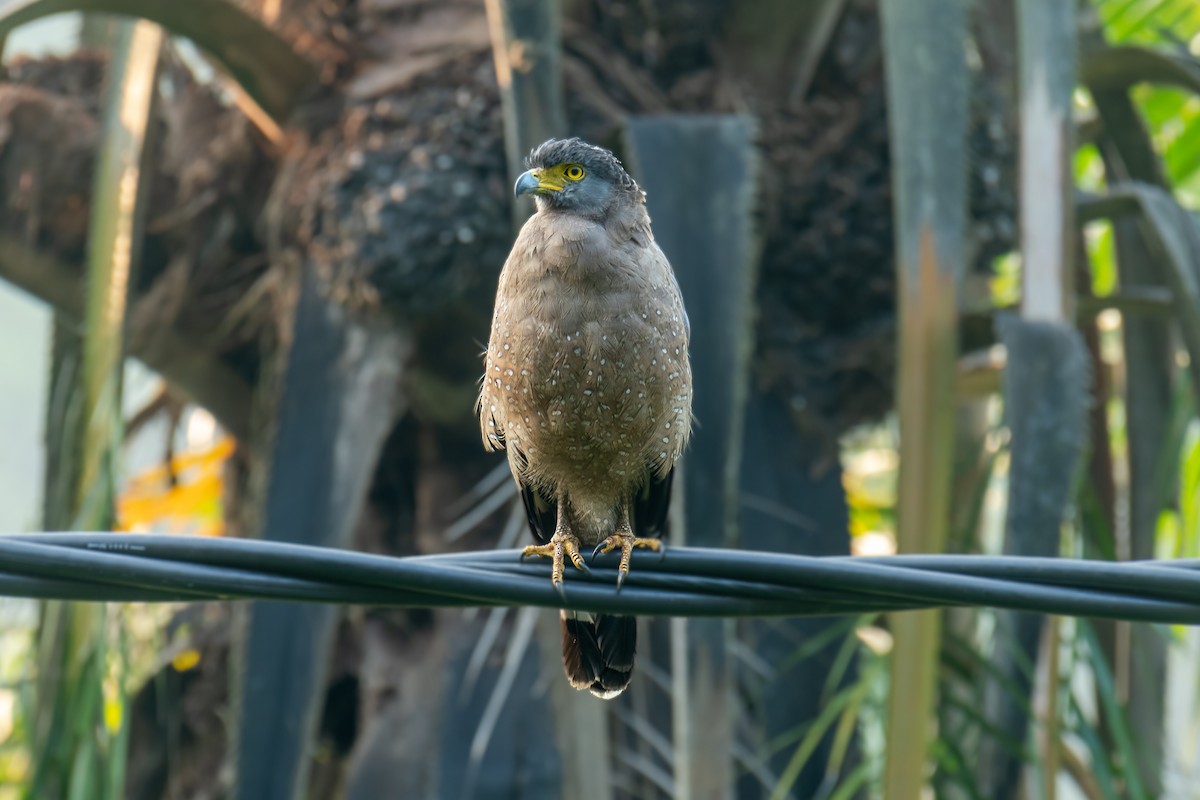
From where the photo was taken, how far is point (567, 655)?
3002 millimetres

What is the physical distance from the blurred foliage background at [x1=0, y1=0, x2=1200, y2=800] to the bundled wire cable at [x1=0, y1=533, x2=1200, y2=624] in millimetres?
704

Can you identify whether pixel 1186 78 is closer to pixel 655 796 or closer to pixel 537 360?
pixel 537 360

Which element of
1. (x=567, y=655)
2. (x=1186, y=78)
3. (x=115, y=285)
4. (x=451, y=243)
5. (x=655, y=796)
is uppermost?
(x=1186, y=78)

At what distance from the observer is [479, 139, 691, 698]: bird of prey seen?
2.94 meters

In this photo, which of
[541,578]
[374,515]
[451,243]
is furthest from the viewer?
[374,515]

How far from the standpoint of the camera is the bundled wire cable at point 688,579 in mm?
1993

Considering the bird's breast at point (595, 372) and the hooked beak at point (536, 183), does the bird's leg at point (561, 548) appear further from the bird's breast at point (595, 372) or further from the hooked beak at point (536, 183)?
the hooked beak at point (536, 183)

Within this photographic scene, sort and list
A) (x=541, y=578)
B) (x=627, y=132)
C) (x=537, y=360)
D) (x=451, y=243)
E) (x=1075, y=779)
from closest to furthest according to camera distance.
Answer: (x=541, y=578) < (x=537, y=360) < (x=627, y=132) < (x=451, y=243) < (x=1075, y=779)

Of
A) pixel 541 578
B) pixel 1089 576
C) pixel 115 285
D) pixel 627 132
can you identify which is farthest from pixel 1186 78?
pixel 115 285

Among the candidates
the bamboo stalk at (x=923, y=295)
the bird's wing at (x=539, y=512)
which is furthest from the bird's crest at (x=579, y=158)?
the bird's wing at (x=539, y=512)

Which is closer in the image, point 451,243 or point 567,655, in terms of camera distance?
point 567,655

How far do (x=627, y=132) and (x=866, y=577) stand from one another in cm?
174

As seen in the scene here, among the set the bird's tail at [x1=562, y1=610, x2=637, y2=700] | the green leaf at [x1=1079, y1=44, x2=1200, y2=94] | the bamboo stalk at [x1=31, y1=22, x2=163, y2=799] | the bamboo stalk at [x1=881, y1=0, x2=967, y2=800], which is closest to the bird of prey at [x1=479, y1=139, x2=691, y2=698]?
the bird's tail at [x1=562, y1=610, x2=637, y2=700]

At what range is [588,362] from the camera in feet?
9.61
